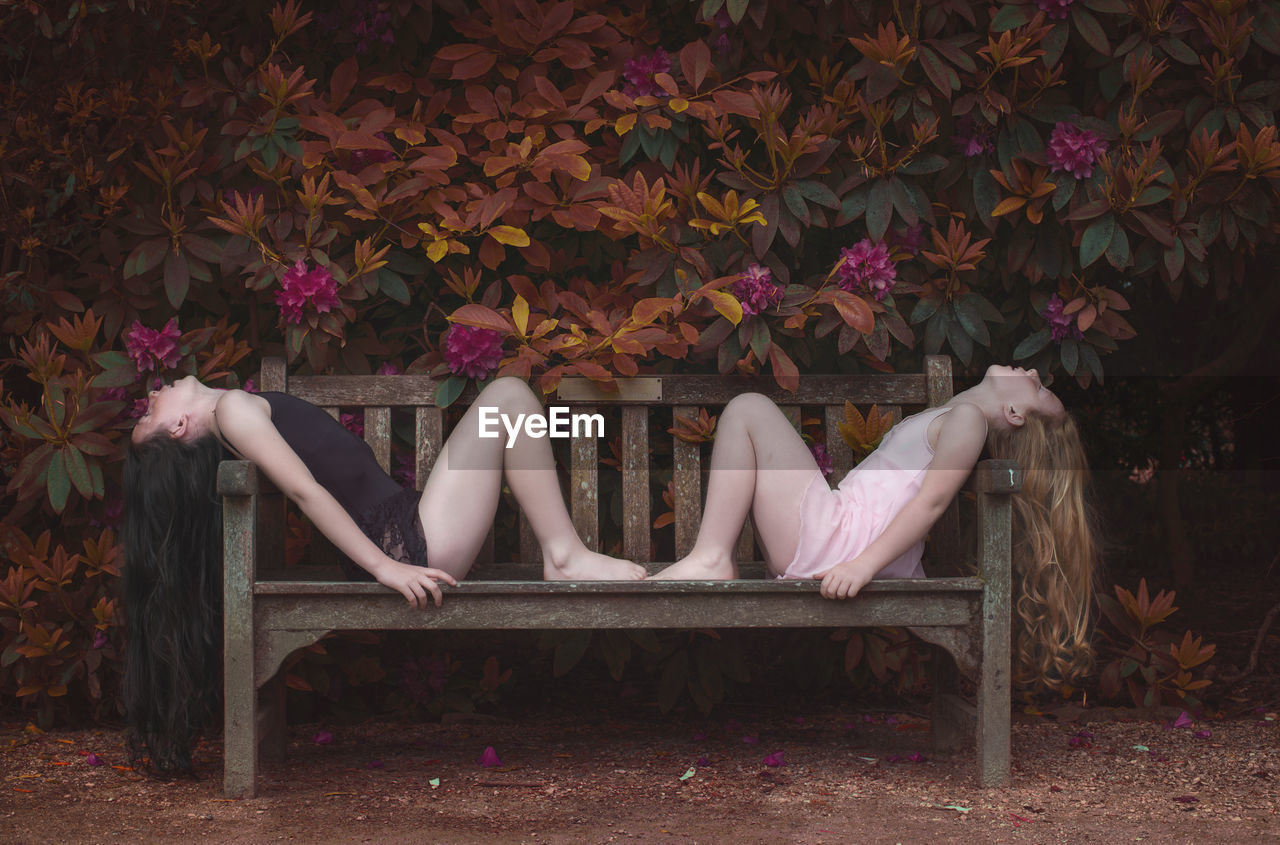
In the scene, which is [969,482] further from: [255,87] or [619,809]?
[255,87]

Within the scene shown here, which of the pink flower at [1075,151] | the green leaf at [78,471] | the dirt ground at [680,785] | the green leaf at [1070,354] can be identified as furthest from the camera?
the green leaf at [1070,354]

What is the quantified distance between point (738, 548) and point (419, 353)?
1.24 meters

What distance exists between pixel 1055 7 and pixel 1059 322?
2.82 ft

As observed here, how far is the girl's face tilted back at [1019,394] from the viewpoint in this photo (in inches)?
122

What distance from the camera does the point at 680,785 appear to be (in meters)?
2.85

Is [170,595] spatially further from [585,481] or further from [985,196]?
[985,196]

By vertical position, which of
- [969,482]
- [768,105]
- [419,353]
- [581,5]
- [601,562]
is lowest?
[601,562]

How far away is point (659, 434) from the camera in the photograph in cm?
391

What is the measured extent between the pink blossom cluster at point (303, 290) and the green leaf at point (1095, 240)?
6.69 ft

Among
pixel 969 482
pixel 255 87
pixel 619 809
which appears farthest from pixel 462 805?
pixel 255 87

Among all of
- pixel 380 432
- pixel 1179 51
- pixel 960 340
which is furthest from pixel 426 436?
pixel 1179 51

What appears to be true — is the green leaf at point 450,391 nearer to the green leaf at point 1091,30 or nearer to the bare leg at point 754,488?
the bare leg at point 754,488

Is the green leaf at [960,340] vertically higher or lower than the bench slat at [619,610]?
higher

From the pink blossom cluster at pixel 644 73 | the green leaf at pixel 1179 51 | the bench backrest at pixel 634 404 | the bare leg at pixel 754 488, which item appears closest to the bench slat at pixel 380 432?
the bench backrest at pixel 634 404
